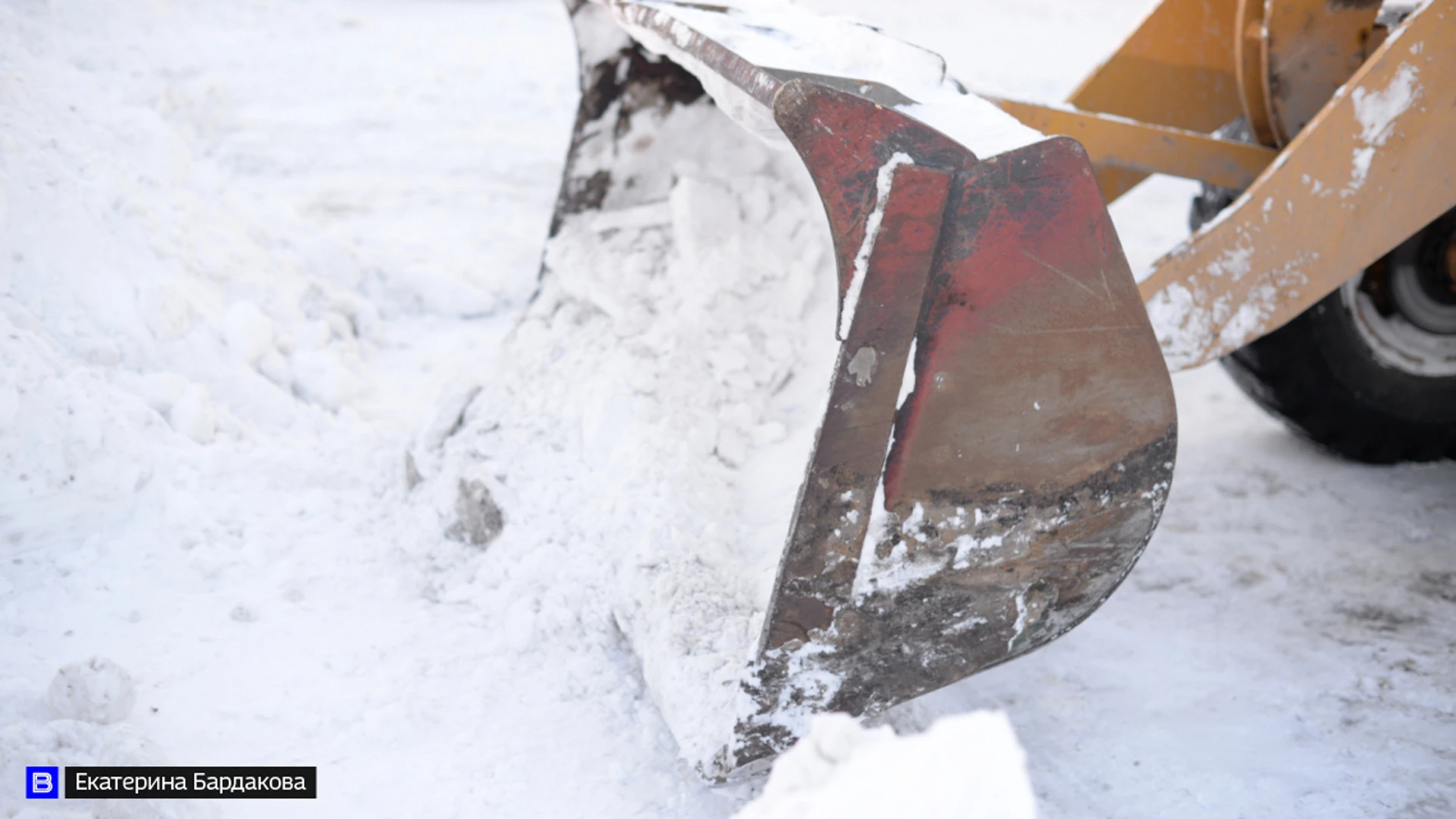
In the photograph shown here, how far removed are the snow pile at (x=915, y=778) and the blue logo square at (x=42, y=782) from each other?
1.19 meters

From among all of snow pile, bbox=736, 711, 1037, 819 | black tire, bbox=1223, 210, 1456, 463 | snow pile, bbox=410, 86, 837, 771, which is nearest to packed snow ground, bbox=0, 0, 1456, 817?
snow pile, bbox=410, 86, 837, 771

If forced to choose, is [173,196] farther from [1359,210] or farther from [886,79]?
[1359,210]

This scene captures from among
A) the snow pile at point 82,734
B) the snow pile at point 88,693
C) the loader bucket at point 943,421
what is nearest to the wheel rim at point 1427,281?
the loader bucket at point 943,421

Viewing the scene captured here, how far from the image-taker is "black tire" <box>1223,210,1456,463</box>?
8.05 ft

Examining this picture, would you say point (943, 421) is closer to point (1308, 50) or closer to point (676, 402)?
point (676, 402)

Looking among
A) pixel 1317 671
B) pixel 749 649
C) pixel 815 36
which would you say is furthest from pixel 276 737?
pixel 1317 671

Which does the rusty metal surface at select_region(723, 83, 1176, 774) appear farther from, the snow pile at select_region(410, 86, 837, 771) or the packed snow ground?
Answer: the packed snow ground

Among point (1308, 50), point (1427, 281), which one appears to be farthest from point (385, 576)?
point (1427, 281)

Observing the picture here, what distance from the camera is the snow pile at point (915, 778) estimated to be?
0.89 m

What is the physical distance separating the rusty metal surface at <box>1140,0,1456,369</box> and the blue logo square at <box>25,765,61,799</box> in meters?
2.08

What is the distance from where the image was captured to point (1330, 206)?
1.78 m

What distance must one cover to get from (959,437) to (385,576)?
1370 millimetres

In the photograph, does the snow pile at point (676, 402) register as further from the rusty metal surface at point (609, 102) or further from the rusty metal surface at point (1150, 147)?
the rusty metal surface at point (1150, 147)

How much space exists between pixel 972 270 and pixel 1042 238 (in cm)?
11
